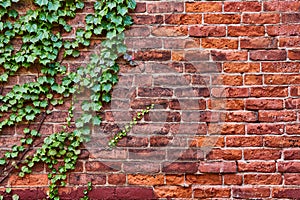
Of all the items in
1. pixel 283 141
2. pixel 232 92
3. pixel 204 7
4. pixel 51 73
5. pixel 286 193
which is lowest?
pixel 286 193

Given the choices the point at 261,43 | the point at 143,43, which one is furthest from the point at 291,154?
the point at 143,43

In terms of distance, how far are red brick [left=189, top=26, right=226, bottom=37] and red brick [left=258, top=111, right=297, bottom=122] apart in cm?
60

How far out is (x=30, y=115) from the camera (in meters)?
2.54

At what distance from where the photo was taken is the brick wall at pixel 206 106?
99.3 inches

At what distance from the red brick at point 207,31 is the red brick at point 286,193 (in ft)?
3.65

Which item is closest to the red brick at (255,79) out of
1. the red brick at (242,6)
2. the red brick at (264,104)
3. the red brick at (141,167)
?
the red brick at (264,104)

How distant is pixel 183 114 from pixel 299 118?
0.77 m

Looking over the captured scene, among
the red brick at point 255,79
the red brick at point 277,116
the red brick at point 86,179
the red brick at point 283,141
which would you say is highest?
the red brick at point 255,79

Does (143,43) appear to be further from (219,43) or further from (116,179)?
(116,179)

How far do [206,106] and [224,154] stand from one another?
34cm

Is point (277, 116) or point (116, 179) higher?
point (277, 116)

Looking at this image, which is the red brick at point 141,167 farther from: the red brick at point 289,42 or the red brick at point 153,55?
the red brick at point 289,42

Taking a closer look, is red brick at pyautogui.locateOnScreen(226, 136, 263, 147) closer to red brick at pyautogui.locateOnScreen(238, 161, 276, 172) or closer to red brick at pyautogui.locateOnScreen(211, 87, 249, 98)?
red brick at pyautogui.locateOnScreen(238, 161, 276, 172)

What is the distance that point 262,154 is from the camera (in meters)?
2.53
